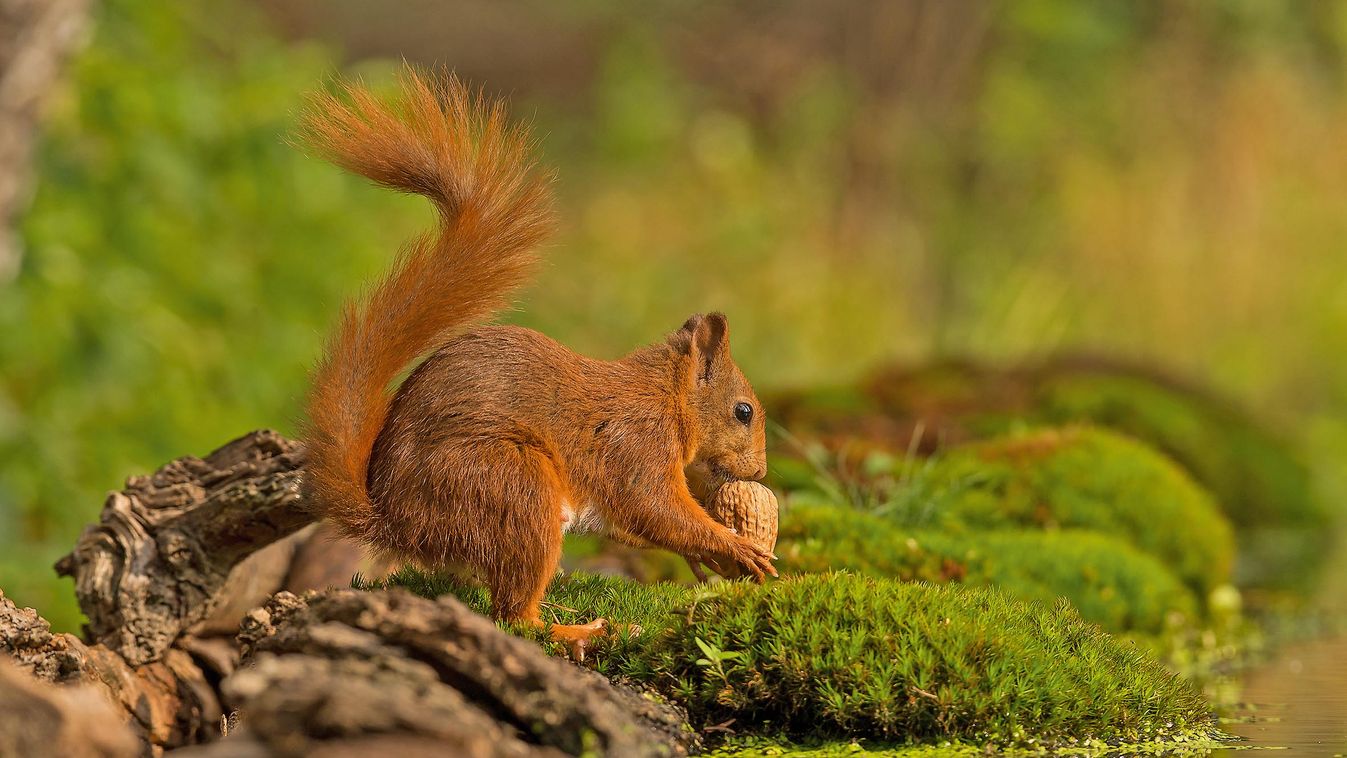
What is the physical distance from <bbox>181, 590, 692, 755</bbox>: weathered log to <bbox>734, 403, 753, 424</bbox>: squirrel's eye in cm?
117

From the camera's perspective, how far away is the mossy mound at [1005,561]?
4.87 metres

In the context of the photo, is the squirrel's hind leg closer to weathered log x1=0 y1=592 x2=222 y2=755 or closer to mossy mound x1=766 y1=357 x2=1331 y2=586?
weathered log x1=0 y1=592 x2=222 y2=755

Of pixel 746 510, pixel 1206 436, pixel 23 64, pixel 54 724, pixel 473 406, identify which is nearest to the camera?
pixel 54 724

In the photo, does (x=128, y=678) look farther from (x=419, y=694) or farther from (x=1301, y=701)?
(x=1301, y=701)

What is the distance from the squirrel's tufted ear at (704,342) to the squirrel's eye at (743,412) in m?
0.12

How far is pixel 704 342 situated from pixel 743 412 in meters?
0.24

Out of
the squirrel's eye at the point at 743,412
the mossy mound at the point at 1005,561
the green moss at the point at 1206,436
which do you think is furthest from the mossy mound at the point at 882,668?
the green moss at the point at 1206,436

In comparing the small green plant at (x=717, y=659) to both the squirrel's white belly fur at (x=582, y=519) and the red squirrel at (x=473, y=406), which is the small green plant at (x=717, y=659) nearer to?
the red squirrel at (x=473, y=406)

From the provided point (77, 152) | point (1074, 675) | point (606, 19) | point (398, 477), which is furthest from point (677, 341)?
point (606, 19)

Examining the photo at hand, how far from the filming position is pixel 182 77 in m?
9.31

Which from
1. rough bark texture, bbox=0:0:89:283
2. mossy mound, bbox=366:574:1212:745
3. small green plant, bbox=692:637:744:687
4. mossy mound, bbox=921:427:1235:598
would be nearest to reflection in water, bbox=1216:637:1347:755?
mossy mound, bbox=366:574:1212:745

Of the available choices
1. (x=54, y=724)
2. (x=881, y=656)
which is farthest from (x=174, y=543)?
(x=881, y=656)

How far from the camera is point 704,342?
430 cm

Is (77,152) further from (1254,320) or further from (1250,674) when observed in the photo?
(1254,320)
